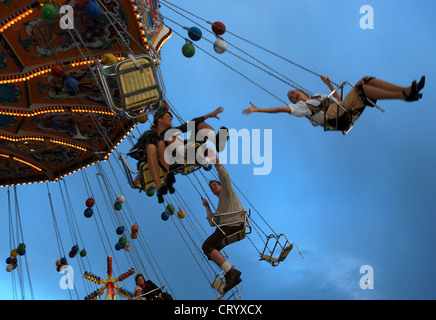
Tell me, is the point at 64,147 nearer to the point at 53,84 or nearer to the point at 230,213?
the point at 53,84

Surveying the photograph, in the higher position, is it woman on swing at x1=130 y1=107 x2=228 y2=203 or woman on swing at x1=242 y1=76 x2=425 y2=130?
woman on swing at x1=130 y1=107 x2=228 y2=203

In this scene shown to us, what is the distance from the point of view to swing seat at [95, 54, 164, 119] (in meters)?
6.07

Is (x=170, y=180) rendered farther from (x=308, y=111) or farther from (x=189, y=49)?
(x=308, y=111)

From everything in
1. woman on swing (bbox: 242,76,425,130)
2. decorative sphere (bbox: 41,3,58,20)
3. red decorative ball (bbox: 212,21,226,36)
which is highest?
decorative sphere (bbox: 41,3,58,20)

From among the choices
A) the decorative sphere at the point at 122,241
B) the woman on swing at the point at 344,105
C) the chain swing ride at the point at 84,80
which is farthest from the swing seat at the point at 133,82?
the decorative sphere at the point at 122,241

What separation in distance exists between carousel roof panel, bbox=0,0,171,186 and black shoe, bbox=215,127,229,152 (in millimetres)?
1354

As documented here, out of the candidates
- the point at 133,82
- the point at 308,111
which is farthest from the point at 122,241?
the point at 308,111

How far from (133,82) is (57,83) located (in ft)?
11.6

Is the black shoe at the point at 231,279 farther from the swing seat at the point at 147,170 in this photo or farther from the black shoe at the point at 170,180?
the swing seat at the point at 147,170

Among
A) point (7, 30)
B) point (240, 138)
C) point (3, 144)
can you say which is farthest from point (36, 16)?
point (3, 144)

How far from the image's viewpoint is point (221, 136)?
6004 millimetres

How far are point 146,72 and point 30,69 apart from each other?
304 cm

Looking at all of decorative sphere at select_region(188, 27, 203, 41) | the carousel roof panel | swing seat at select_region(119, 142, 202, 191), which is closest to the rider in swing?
swing seat at select_region(119, 142, 202, 191)

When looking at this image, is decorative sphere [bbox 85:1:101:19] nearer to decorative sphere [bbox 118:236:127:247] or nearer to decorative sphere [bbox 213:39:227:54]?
decorative sphere [bbox 213:39:227:54]
